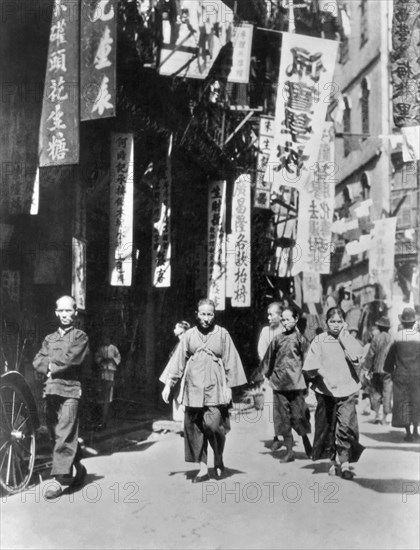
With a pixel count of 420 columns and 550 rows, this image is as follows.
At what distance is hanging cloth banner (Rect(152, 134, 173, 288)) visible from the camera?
33.0 ft

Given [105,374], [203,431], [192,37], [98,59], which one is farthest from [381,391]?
[98,59]

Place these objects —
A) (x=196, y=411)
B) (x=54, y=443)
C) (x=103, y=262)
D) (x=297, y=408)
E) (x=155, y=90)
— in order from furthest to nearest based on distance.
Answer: (x=155, y=90) < (x=103, y=262) < (x=297, y=408) < (x=196, y=411) < (x=54, y=443)

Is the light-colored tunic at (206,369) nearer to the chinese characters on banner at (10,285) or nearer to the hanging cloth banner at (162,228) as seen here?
the chinese characters on banner at (10,285)

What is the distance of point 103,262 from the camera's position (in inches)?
382

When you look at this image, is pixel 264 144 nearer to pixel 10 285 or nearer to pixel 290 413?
pixel 290 413

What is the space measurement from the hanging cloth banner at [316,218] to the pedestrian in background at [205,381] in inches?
133

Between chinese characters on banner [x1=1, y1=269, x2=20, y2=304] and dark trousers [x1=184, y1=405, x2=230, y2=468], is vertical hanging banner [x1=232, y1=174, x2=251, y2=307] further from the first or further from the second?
chinese characters on banner [x1=1, y1=269, x2=20, y2=304]

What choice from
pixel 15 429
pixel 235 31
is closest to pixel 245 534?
pixel 15 429

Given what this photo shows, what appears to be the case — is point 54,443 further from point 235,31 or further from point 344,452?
point 235,31

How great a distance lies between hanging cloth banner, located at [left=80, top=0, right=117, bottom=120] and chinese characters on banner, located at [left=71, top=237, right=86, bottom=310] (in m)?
1.93

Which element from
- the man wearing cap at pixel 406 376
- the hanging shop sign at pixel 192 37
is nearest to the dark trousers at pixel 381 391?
the man wearing cap at pixel 406 376

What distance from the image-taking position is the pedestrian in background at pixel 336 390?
7.20 meters

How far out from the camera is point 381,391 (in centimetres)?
1159

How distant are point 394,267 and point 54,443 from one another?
941 cm
